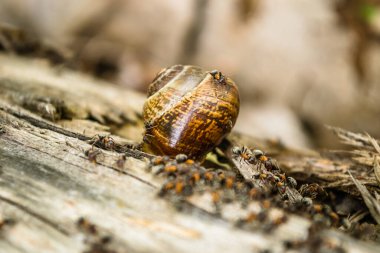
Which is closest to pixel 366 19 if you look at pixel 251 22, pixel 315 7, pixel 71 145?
pixel 315 7

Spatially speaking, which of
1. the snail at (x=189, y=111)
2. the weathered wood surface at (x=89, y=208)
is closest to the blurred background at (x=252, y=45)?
the snail at (x=189, y=111)

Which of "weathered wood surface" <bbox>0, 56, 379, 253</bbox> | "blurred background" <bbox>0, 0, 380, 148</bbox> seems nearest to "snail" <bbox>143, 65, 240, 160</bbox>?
"weathered wood surface" <bbox>0, 56, 379, 253</bbox>

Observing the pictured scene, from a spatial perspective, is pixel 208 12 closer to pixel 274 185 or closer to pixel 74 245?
pixel 274 185

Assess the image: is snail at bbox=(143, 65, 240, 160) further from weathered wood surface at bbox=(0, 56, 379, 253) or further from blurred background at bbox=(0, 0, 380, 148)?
blurred background at bbox=(0, 0, 380, 148)

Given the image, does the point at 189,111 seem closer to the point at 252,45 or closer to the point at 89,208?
the point at 89,208

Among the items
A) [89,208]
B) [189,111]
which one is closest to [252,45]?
[189,111]

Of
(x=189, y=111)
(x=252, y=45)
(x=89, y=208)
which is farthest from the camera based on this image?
(x=252, y=45)
